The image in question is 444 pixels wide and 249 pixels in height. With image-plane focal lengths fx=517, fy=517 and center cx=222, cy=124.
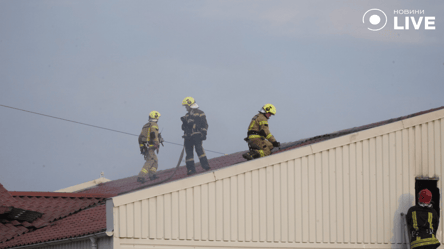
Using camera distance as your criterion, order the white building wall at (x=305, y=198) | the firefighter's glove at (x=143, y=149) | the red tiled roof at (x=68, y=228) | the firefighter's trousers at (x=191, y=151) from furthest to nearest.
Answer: the firefighter's glove at (x=143, y=149)
the firefighter's trousers at (x=191, y=151)
the red tiled roof at (x=68, y=228)
the white building wall at (x=305, y=198)

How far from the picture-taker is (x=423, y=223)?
35.9 ft

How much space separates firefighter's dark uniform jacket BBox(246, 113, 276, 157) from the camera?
13.4 metres

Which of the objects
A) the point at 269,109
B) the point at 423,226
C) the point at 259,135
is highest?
the point at 269,109

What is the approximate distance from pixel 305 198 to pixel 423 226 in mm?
2525

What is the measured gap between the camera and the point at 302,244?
1124 cm

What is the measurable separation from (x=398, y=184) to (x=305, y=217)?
2.25 meters

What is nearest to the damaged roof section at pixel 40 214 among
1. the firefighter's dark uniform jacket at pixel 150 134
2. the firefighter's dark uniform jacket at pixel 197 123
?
the firefighter's dark uniform jacket at pixel 150 134

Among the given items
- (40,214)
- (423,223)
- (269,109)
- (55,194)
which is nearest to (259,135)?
(269,109)

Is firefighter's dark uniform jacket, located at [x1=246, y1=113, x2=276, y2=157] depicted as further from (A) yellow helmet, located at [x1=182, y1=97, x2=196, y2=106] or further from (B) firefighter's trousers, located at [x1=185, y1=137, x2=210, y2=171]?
(A) yellow helmet, located at [x1=182, y1=97, x2=196, y2=106]

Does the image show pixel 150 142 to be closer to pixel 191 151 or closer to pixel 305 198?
pixel 191 151

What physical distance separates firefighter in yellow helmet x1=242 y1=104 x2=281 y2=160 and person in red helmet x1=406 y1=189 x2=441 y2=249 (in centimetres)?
387

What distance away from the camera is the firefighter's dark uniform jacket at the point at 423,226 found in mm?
10898

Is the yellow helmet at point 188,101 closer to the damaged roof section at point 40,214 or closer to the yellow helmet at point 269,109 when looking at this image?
the yellow helmet at point 269,109

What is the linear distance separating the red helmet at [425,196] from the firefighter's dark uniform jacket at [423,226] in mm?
161
